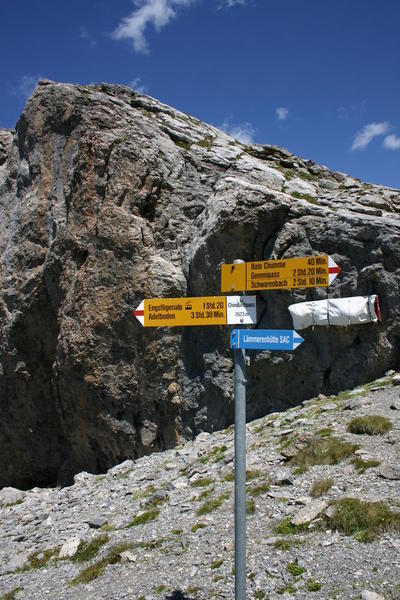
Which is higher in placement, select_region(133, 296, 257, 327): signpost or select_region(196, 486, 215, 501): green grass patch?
select_region(133, 296, 257, 327): signpost

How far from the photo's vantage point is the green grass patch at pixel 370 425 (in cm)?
1273

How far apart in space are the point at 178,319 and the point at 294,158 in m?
23.1

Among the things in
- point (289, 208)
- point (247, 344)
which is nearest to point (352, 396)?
point (289, 208)

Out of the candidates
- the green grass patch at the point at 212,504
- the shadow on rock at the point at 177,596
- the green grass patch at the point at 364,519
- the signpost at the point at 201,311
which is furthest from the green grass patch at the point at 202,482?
the signpost at the point at 201,311

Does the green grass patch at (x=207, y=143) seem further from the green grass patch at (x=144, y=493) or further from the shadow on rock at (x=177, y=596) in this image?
the shadow on rock at (x=177, y=596)

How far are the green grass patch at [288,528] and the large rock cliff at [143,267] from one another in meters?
8.72

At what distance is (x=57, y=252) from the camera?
24.9 meters

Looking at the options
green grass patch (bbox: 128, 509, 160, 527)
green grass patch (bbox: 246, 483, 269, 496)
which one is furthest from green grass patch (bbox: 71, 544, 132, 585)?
green grass patch (bbox: 246, 483, 269, 496)

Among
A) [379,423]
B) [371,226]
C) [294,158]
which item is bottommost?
[379,423]

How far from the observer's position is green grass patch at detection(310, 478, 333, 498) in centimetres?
1048

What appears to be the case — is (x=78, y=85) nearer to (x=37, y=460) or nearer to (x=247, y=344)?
(x=37, y=460)

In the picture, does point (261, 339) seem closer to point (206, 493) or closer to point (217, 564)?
point (217, 564)

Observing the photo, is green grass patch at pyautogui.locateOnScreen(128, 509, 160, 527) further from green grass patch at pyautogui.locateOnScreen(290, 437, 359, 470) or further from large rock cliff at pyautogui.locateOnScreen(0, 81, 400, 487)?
large rock cliff at pyautogui.locateOnScreen(0, 81, 400, 487)

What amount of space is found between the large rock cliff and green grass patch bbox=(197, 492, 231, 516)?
7304 millimetres
